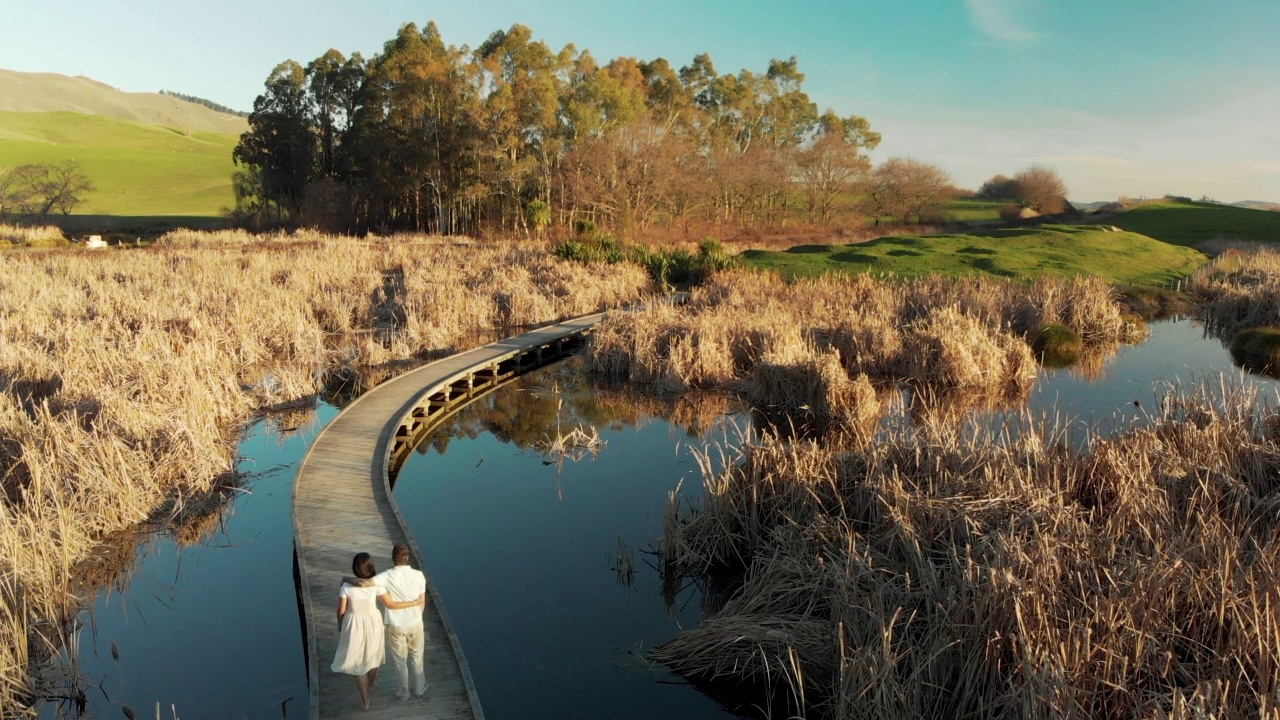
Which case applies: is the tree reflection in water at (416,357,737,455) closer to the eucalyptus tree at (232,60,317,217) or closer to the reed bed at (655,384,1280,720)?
the reed bed at (655,384,1280,720)

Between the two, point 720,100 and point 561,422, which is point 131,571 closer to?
point 561,422

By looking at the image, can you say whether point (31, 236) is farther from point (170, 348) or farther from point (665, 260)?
point (170, 348)

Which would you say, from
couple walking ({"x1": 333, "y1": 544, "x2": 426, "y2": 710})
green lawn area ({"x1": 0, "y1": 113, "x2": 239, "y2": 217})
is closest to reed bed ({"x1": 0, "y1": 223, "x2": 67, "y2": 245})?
green lawn area ({"x1": 0, "y1": 113, "x2": 239, "y2": 217})

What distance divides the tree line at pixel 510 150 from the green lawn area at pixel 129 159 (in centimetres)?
2612

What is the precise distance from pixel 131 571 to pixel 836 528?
6.05 metres

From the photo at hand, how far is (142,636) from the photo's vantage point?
6250 mm

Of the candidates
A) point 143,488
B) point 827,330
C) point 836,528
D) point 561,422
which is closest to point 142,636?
point 143,488

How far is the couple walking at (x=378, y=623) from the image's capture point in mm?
4629

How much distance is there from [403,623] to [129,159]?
108573 millimetres

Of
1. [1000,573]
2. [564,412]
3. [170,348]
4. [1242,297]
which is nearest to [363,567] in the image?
[1000,573]

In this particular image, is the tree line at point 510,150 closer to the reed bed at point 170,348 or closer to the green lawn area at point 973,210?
the green lawn area at point 973,210

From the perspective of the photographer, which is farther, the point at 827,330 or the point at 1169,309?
the point at 1169,309

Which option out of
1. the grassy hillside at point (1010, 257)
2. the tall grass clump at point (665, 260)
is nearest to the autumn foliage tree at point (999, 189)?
the grassy hillside at point (1010, 257)

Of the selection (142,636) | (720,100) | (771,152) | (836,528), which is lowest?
(142,636)
